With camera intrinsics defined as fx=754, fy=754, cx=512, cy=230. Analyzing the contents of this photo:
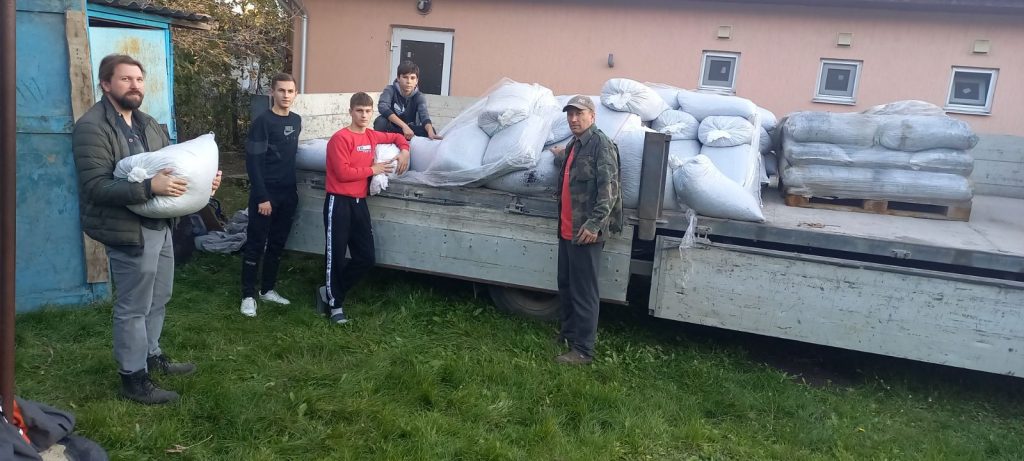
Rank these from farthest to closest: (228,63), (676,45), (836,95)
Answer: (228,63)
(676,45)
(836,95)

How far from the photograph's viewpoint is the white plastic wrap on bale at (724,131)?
17.0ft

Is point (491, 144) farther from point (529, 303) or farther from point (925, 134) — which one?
point (925, 134)

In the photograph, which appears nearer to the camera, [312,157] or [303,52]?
[312,157]

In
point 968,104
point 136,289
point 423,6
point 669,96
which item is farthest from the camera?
point 423,6

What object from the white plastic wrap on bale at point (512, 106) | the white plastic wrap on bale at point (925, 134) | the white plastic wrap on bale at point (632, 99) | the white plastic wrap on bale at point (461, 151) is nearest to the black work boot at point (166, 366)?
the white plastic wrap on bale at point (461, 151)

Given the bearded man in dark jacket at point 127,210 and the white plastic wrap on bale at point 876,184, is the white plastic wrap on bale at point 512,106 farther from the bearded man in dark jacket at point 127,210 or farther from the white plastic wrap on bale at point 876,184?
the bearded man in dark jacket at point 127,210

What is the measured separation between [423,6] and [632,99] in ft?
19.6

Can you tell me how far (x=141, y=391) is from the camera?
378 centimetres

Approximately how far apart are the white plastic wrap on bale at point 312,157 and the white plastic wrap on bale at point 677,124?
8.07 ft

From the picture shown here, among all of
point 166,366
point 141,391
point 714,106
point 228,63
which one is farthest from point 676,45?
point 141,391

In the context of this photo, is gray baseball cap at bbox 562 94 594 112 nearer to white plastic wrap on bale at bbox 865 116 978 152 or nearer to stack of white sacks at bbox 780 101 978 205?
stack of white sacks at bbox 780 101 978 205

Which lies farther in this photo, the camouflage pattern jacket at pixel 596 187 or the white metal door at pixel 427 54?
the white metal door at pixel 427 54

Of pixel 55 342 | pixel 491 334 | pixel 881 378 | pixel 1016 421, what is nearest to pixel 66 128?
pixel 55 342

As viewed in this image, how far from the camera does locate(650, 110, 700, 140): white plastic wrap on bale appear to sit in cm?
549
